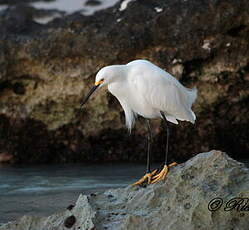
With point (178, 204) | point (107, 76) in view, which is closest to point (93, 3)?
point (107, 76)

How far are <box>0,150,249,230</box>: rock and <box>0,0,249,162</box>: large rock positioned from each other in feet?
14.6

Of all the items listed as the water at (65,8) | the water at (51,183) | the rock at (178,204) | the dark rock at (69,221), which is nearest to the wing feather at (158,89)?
the rock at (178,204)

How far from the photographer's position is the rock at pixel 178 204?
3.62 m

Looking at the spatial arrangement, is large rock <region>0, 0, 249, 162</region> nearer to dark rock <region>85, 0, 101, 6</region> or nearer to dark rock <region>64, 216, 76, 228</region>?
dark rock <region>85, 0, 101, 6</region>

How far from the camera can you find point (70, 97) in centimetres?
888

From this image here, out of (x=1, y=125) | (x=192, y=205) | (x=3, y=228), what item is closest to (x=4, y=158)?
(x=1, y=125)

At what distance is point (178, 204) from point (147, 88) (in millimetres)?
1714

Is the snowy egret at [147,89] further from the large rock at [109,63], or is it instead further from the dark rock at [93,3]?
the dark rock at [93,3]

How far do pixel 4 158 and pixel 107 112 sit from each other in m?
1.84

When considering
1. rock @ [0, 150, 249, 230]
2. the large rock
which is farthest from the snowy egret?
the large rock

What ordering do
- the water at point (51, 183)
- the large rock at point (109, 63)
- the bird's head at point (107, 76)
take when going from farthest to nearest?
the large rock at point (109, 63), the water at point (51, 183), the bird's head at point (107, 76)

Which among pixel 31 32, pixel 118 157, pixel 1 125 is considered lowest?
pixel 118 157

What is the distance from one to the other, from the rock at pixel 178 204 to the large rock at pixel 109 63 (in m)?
4.45

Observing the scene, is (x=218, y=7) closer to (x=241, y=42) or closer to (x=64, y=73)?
(x=241, y=42)
